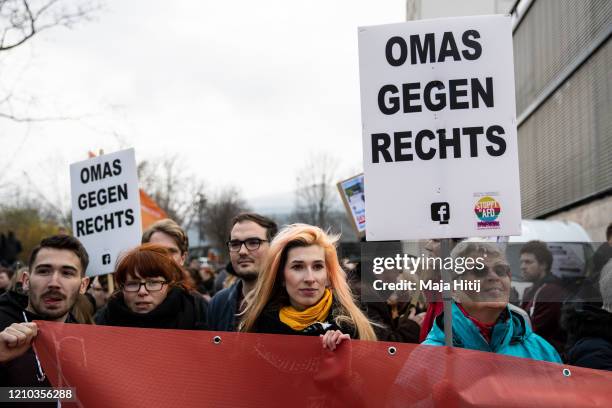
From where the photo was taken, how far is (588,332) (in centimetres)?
404

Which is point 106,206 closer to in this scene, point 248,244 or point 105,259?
point 105,259

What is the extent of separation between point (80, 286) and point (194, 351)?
92cm

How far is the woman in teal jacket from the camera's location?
11.6 ft

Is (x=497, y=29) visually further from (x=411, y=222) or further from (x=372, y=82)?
(x=411, y=222)

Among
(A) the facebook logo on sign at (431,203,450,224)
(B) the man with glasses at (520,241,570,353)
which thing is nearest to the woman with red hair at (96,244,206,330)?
(A) the facebook logo on sign at (431,203,450,224)

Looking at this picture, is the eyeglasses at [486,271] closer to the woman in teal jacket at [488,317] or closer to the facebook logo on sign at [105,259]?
the woman in teal jacket at [488,317]

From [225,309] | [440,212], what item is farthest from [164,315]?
[440,212]

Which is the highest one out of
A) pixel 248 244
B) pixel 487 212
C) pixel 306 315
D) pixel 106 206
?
pixel 106 206

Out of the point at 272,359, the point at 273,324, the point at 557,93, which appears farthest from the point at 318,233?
the point at 557,93

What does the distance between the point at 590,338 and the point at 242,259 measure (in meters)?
2.33

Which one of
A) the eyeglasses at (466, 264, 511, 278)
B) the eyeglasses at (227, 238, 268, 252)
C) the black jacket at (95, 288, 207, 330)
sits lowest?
the black jacket at (95, 288, 207, 330)

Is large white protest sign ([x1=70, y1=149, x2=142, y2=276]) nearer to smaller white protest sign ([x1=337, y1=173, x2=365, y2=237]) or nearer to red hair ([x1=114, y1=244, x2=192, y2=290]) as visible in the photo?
red hair ([x1=114, y1=244, x2=192, y2=290])

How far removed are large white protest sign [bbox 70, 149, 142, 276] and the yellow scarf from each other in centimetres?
340

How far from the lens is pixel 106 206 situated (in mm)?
7230
